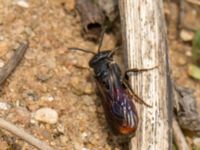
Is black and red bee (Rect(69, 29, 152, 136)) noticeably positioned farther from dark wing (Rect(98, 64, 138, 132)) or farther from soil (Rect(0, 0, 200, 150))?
soil (Rect(0, 0, 200, 150))

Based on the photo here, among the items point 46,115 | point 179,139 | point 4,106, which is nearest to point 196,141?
point 179,139

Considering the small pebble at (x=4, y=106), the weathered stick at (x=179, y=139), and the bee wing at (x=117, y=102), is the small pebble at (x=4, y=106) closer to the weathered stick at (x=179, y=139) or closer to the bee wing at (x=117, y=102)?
the bee wing at (x=117, y=102)

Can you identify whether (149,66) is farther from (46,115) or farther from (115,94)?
(46,115)

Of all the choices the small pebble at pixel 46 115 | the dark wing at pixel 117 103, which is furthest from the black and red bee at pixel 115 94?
the small pebble at pixel 46 115

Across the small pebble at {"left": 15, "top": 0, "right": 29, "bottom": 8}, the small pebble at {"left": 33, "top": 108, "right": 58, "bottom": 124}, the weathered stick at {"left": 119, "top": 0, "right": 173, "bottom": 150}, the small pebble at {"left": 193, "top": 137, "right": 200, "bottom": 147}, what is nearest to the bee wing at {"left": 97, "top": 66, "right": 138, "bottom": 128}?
the weathered stick at {"left": 119, "top": 0, "right": 173, "bottom": 150}

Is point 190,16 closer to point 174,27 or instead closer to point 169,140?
point 174,27
